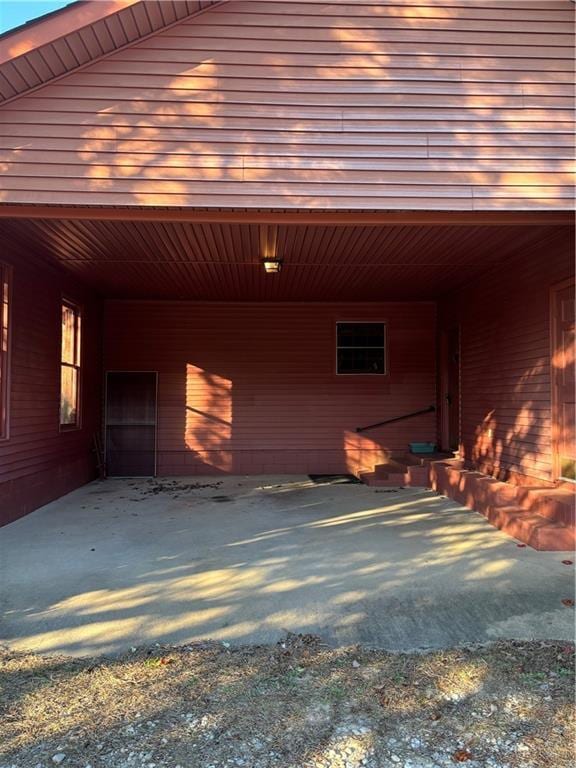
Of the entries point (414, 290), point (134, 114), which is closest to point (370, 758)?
point (134, 114)

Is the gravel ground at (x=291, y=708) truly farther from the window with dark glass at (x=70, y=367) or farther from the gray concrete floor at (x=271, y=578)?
the window with dark glass at (x=70, y=367)

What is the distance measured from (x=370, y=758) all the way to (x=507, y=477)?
5.42m

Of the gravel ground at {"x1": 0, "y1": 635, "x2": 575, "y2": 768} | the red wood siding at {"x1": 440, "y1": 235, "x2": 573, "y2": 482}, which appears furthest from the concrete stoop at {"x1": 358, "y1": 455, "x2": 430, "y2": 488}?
the gravel ground at {"x1": 0, "y1": 635, "x2": 575, "y2": 768}

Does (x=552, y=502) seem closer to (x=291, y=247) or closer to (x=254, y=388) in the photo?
(x=291, y=247)

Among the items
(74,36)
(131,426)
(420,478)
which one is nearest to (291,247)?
(74,36)

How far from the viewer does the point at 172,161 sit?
4.38 meters

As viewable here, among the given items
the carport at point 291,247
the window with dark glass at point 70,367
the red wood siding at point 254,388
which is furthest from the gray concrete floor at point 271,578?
the red wood siding at point 254,388

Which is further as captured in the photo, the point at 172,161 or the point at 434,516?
the point at 434,516

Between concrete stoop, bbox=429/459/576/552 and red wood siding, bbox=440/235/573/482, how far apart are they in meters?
0.35

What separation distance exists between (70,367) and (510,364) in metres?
6.46

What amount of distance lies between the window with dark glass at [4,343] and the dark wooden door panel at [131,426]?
3940mm

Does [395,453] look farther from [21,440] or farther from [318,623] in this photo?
[318,623]

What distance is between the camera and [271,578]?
13.9 feet

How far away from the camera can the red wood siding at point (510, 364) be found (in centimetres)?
610
